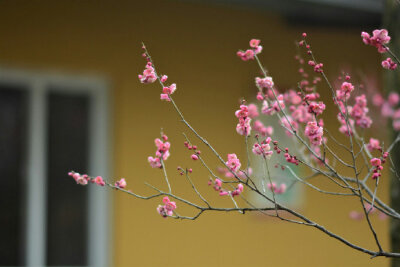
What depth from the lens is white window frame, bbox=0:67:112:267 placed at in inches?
Answer: 203

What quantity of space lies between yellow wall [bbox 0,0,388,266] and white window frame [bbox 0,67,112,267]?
0.09 meters

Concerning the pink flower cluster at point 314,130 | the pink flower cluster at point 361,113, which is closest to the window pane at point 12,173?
the pink flower cluster at point 361,113

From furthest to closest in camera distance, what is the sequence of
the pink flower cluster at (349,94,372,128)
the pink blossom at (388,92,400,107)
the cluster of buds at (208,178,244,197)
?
1. the pink blossom at (388,92,400,107)
2. the pink flower cluster at (349,94,372,128)
3. the cluster of buds at (208,178,244,197)

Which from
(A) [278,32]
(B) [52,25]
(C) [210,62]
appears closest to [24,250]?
(B) [52,25]

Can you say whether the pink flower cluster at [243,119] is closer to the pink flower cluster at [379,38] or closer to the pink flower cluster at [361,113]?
the pink flower cluster at [379,38]

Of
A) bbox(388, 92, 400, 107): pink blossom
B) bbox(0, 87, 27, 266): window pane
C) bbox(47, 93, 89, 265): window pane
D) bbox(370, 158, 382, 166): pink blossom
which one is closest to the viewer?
bbox(370, 158, 382, 166): pink blossom

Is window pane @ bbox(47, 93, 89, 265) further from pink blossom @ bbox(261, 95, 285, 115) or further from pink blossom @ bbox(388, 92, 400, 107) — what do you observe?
pink blossom @ bbox(261, 95, 285, 115)

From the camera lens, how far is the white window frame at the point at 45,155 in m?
5.14

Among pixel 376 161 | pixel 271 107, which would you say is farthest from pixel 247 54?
pixel 376 161

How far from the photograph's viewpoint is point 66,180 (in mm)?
5312

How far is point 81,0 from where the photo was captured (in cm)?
529

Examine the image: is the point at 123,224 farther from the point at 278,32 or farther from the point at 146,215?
the point at 278,32

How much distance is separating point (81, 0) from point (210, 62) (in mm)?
1168

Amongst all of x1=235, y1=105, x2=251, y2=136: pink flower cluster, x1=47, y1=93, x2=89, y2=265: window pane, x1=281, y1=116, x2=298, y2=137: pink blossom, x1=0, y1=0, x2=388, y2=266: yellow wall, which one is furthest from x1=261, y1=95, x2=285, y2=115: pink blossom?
x1=47, y1=93, x2=89, y2=265: window pane
